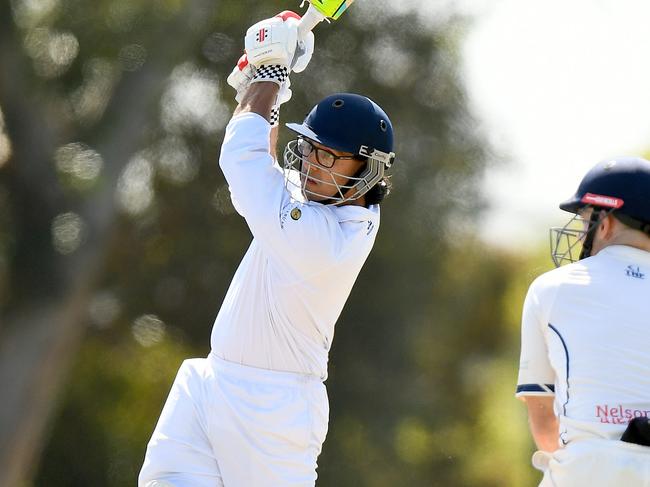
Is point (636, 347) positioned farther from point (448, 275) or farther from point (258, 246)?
point (448, 275)

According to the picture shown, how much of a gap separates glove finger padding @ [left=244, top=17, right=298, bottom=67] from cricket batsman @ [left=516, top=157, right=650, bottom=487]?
1203mm

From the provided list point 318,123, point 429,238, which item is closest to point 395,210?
point 429,238

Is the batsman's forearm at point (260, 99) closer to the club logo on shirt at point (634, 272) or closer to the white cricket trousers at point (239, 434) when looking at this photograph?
the white cricket trousers at point (239, 434)

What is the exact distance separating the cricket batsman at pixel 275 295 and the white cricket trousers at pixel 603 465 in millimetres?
1034

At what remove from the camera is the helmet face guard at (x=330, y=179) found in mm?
4535

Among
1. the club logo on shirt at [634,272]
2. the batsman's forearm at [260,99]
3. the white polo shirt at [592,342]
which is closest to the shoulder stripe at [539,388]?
the white polo shirt at [592,342]

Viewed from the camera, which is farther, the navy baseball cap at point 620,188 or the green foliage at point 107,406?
the green foliage at point 107,406

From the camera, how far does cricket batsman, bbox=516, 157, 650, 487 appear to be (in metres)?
3.69

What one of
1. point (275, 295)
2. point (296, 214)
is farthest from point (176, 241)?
point (296, 214)

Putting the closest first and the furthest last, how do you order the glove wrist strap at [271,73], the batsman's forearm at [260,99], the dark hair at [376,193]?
the batsman's forearm at [260,99], the glove wrist strap at [271,73], the dark hair at [376,193]

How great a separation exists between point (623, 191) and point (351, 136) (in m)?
1.04

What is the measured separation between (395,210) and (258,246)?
12201 millimetres

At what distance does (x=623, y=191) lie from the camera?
13.2 ft

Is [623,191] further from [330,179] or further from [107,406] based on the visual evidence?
[107,406]
